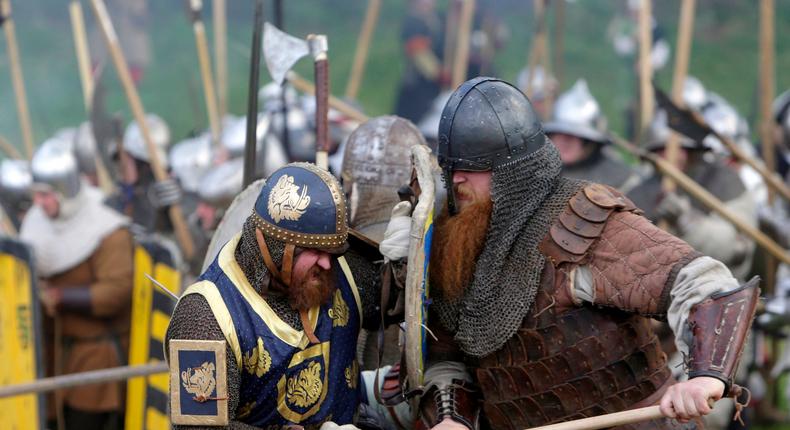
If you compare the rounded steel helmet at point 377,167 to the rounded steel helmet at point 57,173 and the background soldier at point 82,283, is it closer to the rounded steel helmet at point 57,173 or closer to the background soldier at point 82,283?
the background soldier at point 82,283

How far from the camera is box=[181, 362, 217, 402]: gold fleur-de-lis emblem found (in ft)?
10.8

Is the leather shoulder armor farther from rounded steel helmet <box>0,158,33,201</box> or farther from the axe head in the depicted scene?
rounded steel helmet <box>0,158,33,201</box>

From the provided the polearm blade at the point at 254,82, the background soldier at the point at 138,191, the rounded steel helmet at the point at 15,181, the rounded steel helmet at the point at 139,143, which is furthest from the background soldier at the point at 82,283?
the polearm blade at the point at 254,82

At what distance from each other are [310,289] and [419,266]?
0.35 metres

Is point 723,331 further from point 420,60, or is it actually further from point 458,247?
point 420,60

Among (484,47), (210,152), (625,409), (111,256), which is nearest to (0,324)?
(111,256)

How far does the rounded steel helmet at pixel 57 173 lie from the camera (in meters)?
7.54

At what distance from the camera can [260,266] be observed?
3.45 meters

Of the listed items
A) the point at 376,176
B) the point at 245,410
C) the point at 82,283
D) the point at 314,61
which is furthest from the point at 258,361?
the point at 82,283

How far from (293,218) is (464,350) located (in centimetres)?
77

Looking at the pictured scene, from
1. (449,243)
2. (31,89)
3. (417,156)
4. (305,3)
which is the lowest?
(31,89)

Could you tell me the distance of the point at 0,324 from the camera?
6.41 m

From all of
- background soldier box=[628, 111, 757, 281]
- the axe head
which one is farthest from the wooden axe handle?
background soldier box=[628, 111, 757, 281]

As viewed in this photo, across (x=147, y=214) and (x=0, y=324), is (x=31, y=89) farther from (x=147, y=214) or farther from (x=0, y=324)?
(x=0, y=324)
